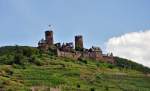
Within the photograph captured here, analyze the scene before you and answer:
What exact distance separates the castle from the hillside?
8.07ft

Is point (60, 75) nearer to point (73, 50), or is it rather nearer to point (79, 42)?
point (73, 50)

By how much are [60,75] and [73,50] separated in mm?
26723

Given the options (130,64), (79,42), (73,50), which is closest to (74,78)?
(73,50)

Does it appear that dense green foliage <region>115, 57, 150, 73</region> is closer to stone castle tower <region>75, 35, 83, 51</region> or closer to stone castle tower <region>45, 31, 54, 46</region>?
stone castle tower <region>75, 35, 83, 51</region>

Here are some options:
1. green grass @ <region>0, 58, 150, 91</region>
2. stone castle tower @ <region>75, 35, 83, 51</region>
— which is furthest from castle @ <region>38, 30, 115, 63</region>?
green grass @ <region>0, 58, 150, 91</region>

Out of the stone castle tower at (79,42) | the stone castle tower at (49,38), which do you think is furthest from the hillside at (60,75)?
the stone castle tower at (79,42)

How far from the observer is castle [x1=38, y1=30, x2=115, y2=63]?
13000 centimetres

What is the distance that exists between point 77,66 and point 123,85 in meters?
17.5

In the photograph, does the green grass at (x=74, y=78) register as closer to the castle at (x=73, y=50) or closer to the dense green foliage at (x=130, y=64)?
the castle at (x=73, y=50)

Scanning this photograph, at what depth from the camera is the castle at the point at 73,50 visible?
130000mm

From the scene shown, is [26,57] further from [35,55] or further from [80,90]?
[80,90]

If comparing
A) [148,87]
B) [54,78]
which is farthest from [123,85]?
[54,78]

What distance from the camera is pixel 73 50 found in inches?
5226

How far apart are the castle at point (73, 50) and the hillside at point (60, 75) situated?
2.46 meters
